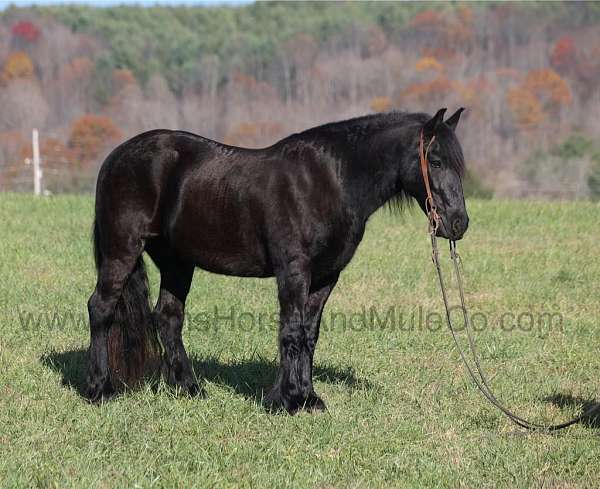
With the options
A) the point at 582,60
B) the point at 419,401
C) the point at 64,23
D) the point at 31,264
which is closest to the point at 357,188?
the point at 419,401

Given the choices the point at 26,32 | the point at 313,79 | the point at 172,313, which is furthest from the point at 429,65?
the point at 172,313

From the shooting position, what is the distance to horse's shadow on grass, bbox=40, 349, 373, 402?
6324 millimetres

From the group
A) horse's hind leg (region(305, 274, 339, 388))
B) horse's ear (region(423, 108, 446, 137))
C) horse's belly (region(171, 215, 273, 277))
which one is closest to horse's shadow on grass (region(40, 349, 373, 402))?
horse's hind leg (region(305, 274, 339, 388))

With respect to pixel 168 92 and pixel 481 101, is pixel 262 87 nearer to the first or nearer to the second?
pixel 168 92

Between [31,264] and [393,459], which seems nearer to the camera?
[393,459]

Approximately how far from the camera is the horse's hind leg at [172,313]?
6250 millimetres

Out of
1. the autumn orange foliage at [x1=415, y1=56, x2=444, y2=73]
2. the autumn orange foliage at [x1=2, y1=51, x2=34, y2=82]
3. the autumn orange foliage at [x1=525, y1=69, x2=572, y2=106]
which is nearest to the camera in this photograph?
the autumn orange foliage at [x1=525, y1=69, x2=572, y2=106]

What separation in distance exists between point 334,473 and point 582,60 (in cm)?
8439

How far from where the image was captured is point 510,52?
88875 mm

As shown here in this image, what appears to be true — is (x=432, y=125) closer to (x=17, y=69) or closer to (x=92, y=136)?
(x=92, y=136)

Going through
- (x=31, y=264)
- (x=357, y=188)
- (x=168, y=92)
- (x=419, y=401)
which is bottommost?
(x=168, y=92)

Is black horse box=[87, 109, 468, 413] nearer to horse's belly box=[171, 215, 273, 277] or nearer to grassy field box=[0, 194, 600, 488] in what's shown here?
horse's belly box=[171, 215, 273, 277]

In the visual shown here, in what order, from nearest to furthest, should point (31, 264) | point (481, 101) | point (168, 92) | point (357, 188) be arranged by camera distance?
point (357, 188), point (31, 264), point (481, 101), point (168, 92)

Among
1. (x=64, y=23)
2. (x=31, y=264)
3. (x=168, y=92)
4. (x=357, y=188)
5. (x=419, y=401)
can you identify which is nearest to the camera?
(x=357, y=188)
